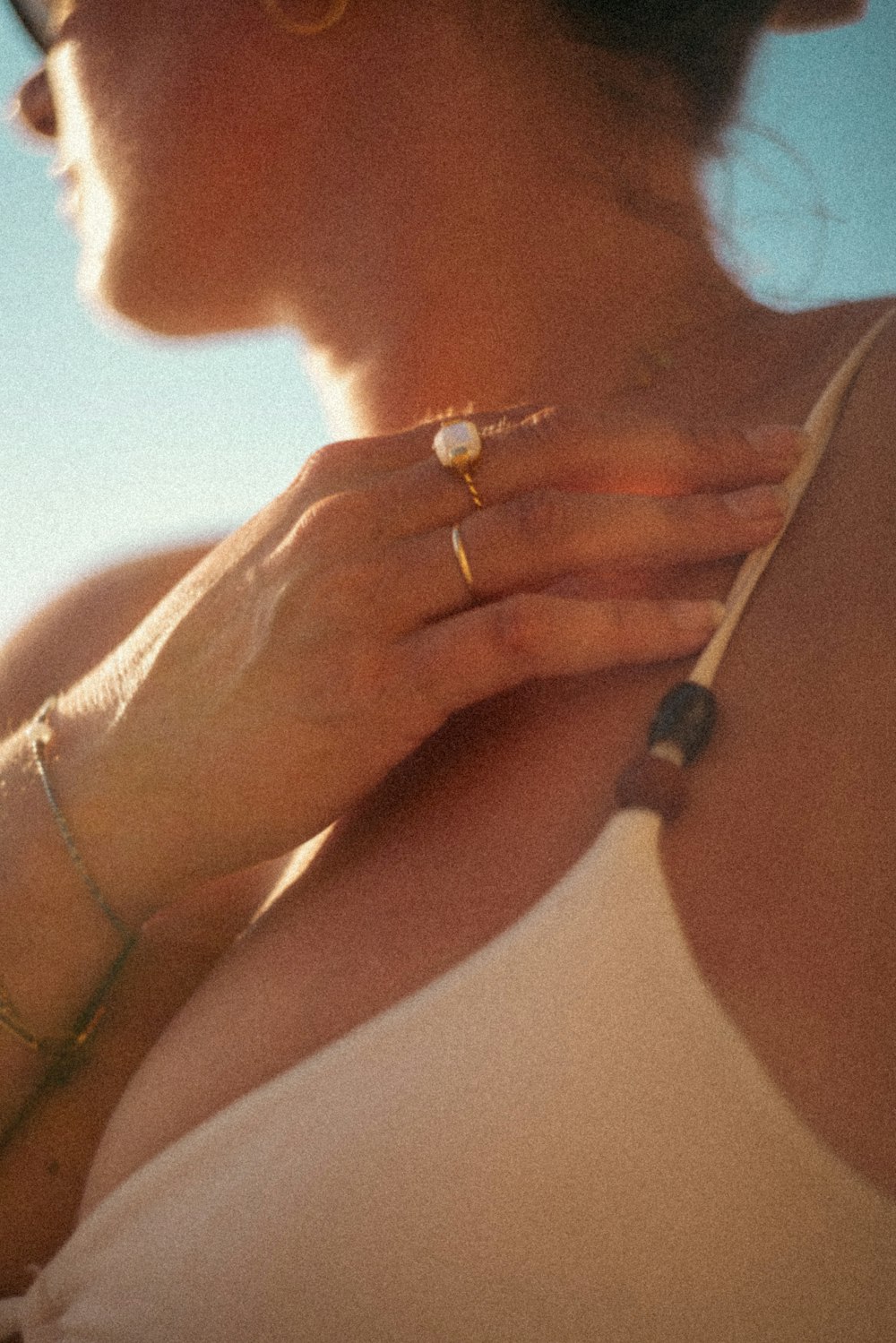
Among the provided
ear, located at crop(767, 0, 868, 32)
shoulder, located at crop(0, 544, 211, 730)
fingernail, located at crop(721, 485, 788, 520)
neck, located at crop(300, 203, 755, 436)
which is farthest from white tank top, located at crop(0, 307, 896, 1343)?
ear, located at crop(767, 0, 868, 32)

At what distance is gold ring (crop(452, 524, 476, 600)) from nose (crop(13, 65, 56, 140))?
945mm

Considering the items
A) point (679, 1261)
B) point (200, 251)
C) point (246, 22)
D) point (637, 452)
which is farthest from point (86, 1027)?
point (246, 22)

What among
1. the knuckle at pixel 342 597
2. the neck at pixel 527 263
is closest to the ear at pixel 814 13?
the neck at pixel 527 263

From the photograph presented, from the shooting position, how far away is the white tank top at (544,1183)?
547 mm

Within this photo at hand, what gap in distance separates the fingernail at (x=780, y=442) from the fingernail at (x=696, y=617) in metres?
0.13

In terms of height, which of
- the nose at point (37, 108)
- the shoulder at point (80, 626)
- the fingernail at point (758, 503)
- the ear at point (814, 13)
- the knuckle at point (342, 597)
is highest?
the nose at point (37, 108)

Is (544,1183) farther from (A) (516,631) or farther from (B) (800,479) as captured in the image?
(B) (800,479)

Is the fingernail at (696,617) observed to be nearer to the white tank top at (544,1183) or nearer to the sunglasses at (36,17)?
the white tank top at (544,1183)

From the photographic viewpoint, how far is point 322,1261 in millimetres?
592

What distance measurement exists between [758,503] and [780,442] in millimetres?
60

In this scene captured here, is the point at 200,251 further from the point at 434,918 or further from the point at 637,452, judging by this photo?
the point at 434,918

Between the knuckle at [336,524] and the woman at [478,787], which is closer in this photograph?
the woman at [478,787]

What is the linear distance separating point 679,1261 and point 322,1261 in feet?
0.68

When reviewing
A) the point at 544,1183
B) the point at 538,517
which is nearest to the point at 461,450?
the point at 538,517
